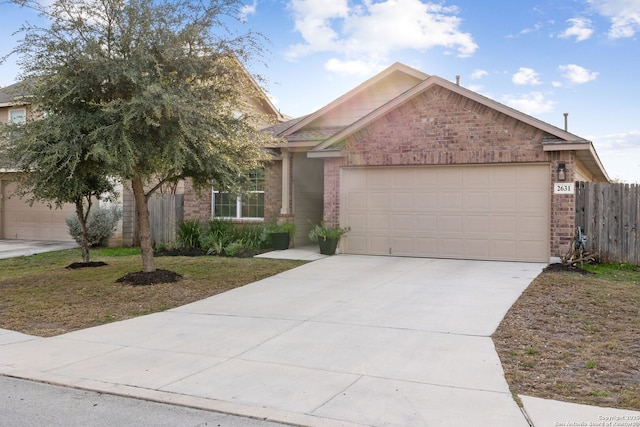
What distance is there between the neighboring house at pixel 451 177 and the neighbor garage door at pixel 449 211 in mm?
24

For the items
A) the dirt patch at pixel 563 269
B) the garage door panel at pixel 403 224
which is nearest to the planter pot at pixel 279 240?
the garage door panel at pixel 403 224

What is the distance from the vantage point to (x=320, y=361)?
620 centimetres

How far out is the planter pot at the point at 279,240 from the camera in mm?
16359

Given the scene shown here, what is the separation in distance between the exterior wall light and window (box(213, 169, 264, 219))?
8586mm

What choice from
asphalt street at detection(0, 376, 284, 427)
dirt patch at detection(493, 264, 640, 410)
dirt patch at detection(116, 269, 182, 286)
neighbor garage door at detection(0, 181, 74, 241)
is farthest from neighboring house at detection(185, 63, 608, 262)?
neighbor garage door at detection(0, 181, 74, 241)

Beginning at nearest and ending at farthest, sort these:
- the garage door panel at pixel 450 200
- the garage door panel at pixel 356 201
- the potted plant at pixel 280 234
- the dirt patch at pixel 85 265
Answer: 1. the garage door panel at pixel 450 200
2. the dirt patch at pixel 85 265
3. the garage door panel at pixel 356 201
4. the potted plant at pixel 280 234

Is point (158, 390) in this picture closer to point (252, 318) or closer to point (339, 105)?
point (252, 318)

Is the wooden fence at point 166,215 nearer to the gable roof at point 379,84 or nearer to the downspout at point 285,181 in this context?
the downspout at point 285,181

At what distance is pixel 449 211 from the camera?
14.0 meters

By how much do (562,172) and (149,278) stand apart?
30.7 feet

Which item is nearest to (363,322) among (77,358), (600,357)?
(600,357)

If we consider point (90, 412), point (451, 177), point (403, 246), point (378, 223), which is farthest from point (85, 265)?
point (90, 412)

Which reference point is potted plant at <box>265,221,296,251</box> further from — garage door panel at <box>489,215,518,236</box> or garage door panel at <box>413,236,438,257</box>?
garage door panel at <box>489,215,518,236</box>

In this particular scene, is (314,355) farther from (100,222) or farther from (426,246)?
(100,222)
